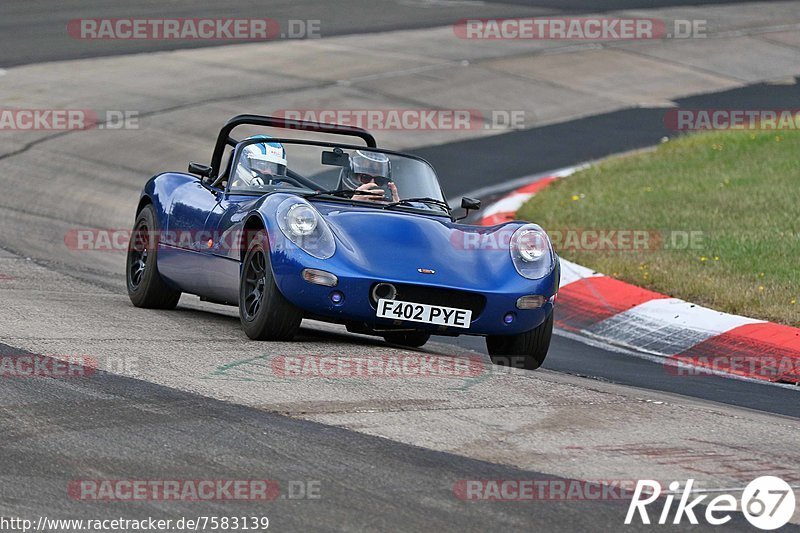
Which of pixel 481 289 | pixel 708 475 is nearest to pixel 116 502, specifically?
pixel 708 475

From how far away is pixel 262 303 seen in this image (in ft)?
25.3

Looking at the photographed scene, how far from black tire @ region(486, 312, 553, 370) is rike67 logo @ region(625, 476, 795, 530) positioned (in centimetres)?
290

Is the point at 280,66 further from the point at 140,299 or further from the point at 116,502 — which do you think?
the point at 116,502

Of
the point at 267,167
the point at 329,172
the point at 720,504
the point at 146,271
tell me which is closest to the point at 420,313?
the point at 329,172

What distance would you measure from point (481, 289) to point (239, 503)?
3.22 m

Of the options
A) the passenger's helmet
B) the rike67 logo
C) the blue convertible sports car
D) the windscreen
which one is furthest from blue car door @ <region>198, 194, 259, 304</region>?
the rike67 logo

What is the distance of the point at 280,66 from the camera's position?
22891 mm

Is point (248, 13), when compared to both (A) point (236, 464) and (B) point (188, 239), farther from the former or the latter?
(A) point (236, 464)

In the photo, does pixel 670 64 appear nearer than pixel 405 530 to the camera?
No

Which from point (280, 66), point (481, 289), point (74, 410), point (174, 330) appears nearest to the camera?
point (74, 410)

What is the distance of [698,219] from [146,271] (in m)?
5.64

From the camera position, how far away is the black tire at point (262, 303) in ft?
25.1

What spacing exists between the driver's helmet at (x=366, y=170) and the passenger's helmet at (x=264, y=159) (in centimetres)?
47

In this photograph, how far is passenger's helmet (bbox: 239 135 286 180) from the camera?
920cm
